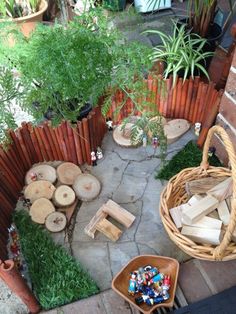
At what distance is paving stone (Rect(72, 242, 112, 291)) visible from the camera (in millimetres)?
1696

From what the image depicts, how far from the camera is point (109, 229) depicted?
182 centimetres

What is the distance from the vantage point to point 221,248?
4.52ft

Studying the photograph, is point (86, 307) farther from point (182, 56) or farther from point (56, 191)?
point (182, 56)

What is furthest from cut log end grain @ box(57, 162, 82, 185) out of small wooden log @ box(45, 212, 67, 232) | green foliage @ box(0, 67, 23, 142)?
green foliage @ box(0, 67, 23, 142)

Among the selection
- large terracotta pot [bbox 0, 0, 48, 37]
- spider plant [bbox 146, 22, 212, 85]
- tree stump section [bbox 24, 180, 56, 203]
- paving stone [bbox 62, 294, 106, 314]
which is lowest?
paving stone [bbox 62, 294, 106, 314]

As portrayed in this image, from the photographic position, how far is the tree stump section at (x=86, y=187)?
77.8 inches

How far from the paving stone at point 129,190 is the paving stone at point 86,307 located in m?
Answer: 0.60

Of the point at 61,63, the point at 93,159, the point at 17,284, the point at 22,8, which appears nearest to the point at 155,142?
the point at 93,159

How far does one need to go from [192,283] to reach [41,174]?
1.08 meters

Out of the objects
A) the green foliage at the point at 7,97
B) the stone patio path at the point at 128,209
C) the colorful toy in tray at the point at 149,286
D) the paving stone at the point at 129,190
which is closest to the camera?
the colorful toy in tray at the point at 149,286

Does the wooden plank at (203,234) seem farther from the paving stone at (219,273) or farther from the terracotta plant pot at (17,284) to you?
the terracotta plant pot at (17,284)

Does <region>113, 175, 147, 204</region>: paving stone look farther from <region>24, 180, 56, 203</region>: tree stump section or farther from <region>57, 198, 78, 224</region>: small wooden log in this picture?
<region>24, 180, 56, 203</region>: tree stump section

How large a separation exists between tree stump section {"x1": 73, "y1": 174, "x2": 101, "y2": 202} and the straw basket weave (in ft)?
1.54

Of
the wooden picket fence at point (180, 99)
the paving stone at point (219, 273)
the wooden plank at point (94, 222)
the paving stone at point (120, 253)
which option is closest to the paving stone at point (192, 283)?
the paving stone at point (219, 273)
